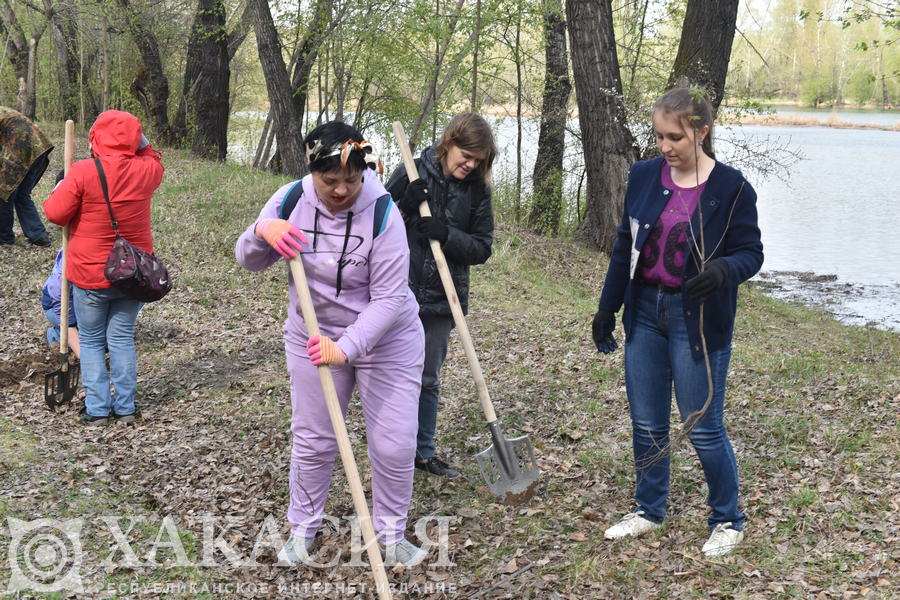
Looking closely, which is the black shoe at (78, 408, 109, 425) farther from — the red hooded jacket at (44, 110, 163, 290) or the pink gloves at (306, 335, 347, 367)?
the pink gloves at (306, 335, 347, 367)

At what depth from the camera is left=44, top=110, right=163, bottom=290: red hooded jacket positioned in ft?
17.4

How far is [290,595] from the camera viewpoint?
3738 mm

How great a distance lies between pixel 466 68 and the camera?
1388 centimetres

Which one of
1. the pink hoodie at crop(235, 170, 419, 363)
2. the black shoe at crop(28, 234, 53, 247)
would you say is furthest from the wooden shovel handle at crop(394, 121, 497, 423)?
the black shoe at crop(28, 234, 53, 247)

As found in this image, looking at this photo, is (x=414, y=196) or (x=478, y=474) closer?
(x=414, y=196)

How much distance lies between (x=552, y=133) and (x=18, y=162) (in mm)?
7726

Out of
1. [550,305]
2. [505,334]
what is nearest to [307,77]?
[550,305]

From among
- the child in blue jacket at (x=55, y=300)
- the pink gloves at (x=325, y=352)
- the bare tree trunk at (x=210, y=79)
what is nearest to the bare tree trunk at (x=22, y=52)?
the bare tree trunk at (x=210, y=79)

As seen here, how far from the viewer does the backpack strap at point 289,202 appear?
3.49 m

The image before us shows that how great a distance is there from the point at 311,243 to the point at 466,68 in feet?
36.2

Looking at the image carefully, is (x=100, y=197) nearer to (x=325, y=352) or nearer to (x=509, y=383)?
(x=325, y=352)

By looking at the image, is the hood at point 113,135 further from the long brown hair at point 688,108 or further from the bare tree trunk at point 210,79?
the bare tree trunk at point 210,79

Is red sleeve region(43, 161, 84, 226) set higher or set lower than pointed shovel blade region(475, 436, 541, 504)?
higher

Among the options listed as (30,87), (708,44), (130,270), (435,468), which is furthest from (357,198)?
(30,87)
